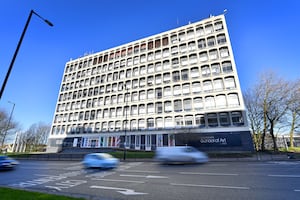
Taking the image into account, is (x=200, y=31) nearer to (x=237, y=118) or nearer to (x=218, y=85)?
(x=218, y=85)

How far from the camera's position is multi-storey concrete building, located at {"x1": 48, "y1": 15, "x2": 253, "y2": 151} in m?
29.8

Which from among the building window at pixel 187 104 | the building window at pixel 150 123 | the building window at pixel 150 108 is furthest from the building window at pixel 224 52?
the building window at pixel 150 123

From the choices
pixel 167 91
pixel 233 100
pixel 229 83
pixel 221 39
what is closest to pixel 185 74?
pixel 167 91

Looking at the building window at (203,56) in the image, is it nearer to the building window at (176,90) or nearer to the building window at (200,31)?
the building window at (200,31)

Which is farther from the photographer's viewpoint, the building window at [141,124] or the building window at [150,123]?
the building window at [141,124]

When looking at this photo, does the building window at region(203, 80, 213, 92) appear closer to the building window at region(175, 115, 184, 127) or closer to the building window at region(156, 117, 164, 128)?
the building window at region(175, 115, 184, 127)

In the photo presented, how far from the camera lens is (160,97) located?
120ft

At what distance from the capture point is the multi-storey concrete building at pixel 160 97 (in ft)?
97.7

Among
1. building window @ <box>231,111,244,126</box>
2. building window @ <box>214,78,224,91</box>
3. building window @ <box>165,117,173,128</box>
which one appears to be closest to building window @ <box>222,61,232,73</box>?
building window @ <box>214,78,224,91</box>

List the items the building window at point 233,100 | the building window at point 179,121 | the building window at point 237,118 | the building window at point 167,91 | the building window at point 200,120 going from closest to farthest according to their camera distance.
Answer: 1. the building window at point 237,118
2. the building window at point 233,100
3. the building window at point 200,120
4. the building window at point 179,121
5. the building window at point 167,91

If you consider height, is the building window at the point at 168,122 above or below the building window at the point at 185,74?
below

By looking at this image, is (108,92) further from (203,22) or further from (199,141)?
(203,22)

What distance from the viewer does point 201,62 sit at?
35125 millimetres

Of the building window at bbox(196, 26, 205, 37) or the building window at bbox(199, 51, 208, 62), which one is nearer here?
the building window at bbox(199, 51, 208, 62)
